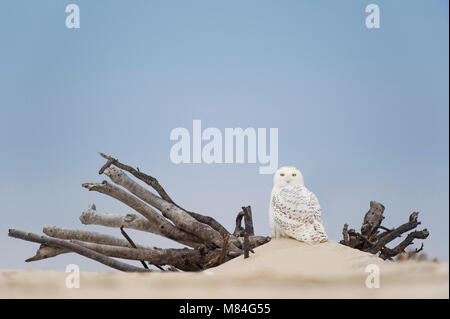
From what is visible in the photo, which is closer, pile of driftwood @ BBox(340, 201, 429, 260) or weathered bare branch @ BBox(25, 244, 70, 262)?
weathered bare branch @ BBox(25, 244, 70, 262)

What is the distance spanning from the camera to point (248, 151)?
4203mm

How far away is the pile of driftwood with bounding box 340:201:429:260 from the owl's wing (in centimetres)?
49

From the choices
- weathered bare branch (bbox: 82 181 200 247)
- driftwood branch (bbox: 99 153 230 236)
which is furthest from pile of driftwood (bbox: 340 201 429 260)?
weathered bare branch (bbox: 82 181 200 247)

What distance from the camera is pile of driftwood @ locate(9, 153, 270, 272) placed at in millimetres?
3695

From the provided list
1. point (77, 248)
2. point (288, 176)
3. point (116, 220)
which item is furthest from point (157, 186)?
point (288, 176)

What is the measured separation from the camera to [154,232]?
3.95 metres

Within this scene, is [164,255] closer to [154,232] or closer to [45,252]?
[154,232]

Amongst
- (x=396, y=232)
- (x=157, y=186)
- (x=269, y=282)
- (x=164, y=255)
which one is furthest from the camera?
(x=396, y=232)

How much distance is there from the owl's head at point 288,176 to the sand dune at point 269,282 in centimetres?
62

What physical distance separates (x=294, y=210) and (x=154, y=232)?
36.2 inches

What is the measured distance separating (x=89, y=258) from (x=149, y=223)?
0.54m

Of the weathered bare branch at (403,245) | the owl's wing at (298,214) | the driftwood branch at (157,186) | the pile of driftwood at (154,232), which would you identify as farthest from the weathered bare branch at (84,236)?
the weathered bare branch at (403,245)

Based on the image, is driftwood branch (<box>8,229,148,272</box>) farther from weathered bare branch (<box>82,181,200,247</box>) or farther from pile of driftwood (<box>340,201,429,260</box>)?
pile of driftwood (<box>340,201,429,260</box>)

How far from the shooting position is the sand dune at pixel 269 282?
2588 millimetres
